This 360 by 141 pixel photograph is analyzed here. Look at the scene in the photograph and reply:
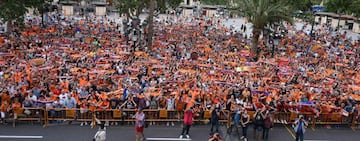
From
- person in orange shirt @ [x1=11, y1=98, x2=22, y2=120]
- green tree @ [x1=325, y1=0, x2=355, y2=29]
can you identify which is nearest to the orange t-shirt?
person in orange shirt @ [x1=11, y1=98, x2=22, y2=120]

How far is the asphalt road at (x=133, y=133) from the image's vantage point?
A: 12.7 meters

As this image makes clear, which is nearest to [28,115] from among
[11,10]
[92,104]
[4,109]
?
[4,109]

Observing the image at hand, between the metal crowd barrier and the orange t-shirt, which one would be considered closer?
the metal crowd barrier

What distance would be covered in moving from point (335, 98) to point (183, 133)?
716 cm

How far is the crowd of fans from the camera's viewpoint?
552 inches

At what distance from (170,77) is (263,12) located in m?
10.1

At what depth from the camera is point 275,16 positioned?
24.6m

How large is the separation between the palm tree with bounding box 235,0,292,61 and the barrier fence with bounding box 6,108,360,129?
1088cm

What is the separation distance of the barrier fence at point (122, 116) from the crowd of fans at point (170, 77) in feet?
0.64

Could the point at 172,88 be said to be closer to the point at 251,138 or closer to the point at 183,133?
the point at 183,133

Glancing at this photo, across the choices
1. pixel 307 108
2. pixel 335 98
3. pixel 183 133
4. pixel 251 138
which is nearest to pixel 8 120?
pixel 183 133

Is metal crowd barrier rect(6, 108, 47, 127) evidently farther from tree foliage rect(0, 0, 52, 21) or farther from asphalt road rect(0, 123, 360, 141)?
tree foliage rect(0, 0, 52, 21)

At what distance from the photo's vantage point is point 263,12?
24.6 meters

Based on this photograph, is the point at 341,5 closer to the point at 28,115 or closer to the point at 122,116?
the point at 122,116
